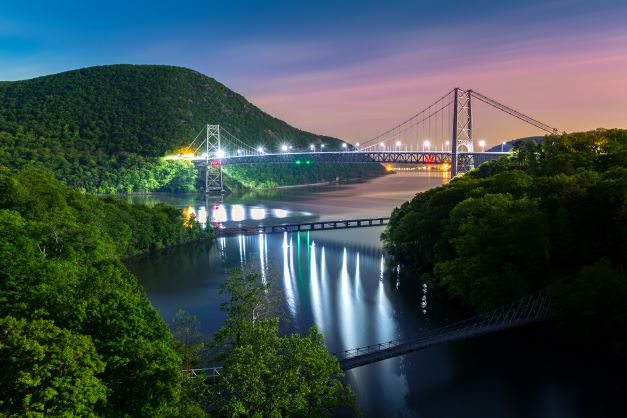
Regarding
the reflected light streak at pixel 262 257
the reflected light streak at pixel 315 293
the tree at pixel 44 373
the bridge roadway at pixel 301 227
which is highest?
the tree at pixel 44 373

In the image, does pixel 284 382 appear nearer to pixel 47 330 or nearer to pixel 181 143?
pixel 47 330

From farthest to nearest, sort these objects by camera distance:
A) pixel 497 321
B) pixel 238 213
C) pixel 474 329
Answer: pixel 238 213, pixel 497 321, pixel 474 329

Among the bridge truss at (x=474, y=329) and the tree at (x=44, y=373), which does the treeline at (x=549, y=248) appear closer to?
the bridge truss at (x=474, y=329)

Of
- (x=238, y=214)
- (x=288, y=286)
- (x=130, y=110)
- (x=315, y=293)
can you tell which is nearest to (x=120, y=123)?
(x=130, y=110)

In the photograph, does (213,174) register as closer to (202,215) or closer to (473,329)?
(202,215)

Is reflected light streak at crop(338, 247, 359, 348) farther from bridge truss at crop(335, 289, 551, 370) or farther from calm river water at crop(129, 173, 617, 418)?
bridge truss at crop(335, 289, 551, 370)

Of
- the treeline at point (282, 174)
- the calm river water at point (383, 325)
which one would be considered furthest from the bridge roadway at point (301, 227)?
the treeline at point (282, 174)

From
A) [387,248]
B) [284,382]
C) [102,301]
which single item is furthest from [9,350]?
[387,248]
